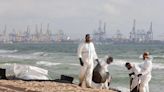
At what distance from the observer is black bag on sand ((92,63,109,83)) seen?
13.5 m

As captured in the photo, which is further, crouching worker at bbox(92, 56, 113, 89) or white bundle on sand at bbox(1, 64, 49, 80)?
white bundle on sand at bbox(1, 64, 49, 80)

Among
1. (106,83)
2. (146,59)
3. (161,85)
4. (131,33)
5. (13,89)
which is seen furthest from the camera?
(131,33)

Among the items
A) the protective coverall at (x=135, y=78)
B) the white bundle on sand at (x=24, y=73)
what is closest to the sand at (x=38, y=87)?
the protective coverall at (x=135, y=78)

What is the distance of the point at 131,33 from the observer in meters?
194

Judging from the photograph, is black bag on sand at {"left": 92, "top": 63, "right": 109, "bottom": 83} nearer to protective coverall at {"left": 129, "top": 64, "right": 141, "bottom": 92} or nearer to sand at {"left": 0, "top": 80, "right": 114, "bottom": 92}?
sand at {"left": 0, "top": 80, "right": 114, "bottom": 92}

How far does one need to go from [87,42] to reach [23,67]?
16.3 feet

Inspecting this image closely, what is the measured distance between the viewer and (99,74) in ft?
44.3

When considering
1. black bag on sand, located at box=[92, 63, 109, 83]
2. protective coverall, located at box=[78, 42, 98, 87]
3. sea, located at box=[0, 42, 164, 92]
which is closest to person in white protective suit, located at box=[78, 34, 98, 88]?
protective coverall, located at box=[78, 42, 98, 87]

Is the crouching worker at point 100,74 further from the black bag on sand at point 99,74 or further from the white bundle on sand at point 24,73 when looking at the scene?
the white bundle on sand at point 24,73

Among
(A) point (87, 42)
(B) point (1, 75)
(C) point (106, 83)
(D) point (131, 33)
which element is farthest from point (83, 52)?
(D) point (131, 33)

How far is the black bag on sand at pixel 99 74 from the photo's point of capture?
44.3 ft

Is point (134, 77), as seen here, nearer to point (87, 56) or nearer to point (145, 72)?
point (145, 72)

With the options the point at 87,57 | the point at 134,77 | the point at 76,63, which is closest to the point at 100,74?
the point at 87,57

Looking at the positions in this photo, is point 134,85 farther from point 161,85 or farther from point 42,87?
point 161,85
